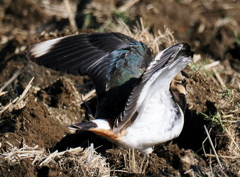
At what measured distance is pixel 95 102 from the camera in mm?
5371

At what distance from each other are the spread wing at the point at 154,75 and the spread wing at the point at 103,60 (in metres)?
0.30

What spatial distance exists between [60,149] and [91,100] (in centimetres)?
93

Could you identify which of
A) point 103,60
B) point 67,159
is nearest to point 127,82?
point 103,60

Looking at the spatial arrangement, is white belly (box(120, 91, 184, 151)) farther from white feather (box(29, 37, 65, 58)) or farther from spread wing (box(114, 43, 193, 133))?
white feather (box(29, 37, 65, 58))

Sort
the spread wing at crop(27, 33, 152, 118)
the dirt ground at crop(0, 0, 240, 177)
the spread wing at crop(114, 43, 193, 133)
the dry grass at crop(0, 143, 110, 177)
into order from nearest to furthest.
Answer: the spread wing at crop(114, 43, 193, 133) < the dry grass at crop(0, 143, 110, 177) < the dirt ground at crop(0, 0, 240, 177) < the spread wing at crop(27, 33, 152, 118)

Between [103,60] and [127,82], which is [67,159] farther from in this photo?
[103,60]

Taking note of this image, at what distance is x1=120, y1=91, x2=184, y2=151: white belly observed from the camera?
4.30 meters

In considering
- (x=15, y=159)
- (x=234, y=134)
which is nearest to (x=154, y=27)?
(x=234, y=134)

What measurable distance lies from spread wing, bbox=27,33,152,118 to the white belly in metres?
0.23

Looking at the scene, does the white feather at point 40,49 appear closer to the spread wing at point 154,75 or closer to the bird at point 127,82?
the bird at point 127,82

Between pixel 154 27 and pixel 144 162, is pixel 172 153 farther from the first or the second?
pixel 154 27

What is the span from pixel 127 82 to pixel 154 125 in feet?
1.71

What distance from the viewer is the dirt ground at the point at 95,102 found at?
14.0ft

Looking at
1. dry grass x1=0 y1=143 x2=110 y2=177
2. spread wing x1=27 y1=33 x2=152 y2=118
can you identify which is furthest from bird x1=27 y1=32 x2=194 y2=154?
dry grass x1=0 y1=143 x2=110 y2=177
